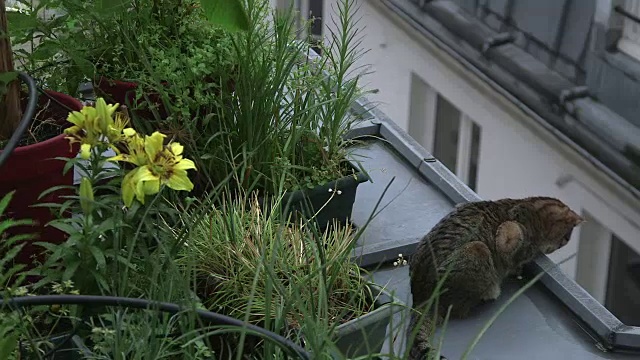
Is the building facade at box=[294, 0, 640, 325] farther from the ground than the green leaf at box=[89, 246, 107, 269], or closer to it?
closer to it

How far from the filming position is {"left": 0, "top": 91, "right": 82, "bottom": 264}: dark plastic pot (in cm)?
197

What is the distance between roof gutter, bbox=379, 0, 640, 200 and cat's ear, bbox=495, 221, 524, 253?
2726 millimetres

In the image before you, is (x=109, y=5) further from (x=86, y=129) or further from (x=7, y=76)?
(x=86, y=129)

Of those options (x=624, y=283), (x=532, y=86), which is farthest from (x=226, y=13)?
(x=624, y=283)

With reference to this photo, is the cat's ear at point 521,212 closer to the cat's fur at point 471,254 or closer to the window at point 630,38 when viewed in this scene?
the cat's fur at point 471,254

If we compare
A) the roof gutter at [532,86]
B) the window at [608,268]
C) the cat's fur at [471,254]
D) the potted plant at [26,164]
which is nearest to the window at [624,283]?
the window at [608,268]

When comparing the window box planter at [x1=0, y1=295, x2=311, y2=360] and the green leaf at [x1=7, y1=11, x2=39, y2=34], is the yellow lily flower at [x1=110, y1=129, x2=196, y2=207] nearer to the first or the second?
the window box planter at [x1=0, y1=295, x2=311, y2=360]

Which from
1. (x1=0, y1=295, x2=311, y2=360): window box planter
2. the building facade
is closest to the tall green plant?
(x1=0, y1=295, x2=311, y2=360): window box planter

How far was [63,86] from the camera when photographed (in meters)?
2.48

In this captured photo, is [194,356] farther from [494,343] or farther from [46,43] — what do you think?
[46,43]

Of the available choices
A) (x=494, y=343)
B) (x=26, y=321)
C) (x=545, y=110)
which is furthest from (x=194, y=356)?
(x=545, y=110)

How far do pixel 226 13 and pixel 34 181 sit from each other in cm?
52

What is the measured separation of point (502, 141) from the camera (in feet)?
20.9

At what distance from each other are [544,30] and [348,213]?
12.5 ft
